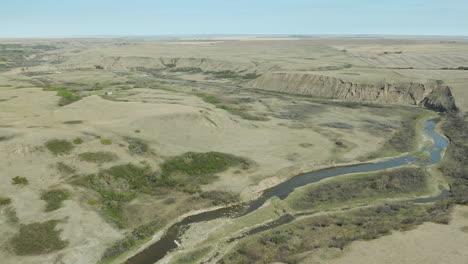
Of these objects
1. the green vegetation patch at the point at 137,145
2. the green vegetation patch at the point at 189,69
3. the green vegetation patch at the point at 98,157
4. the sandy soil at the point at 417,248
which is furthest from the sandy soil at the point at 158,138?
the green vegetation patch at the point at 189,69

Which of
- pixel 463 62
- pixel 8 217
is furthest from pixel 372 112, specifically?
pixel 463 62

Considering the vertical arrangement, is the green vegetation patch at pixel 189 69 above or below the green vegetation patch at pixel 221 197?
above

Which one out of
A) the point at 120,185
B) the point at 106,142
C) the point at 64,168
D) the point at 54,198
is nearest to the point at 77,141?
the point at 106,142

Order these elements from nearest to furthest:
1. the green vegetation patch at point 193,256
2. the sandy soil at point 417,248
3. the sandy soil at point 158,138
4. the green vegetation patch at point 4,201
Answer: the sandy soil at point 417,248 < the green vegetation patch at point 193,256 < the sandy soil at point 158,138 < the green vegetation patch at point 4,201

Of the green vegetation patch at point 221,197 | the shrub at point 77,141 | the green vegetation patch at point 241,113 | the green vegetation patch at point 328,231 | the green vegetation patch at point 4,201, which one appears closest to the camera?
the green vegetation patch at point 328,231

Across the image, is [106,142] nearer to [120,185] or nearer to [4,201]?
[120,185]

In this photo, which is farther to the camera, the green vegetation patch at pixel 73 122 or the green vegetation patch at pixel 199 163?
the green vegetation patch at pixel 73 122

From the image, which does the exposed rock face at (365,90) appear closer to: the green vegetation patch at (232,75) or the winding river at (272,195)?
the green vegetation patch at (232,75)

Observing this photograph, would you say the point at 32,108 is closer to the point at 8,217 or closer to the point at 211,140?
the point at 211,140
